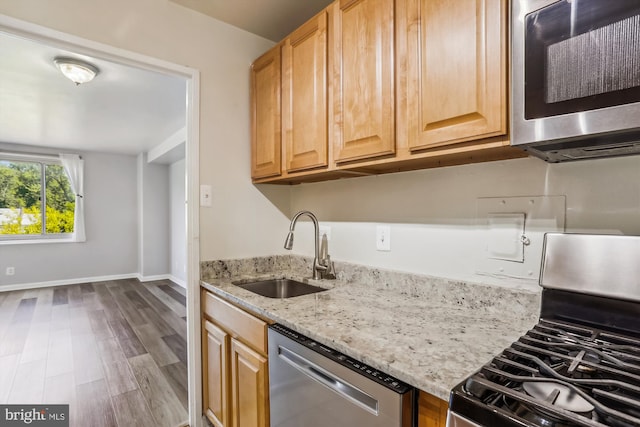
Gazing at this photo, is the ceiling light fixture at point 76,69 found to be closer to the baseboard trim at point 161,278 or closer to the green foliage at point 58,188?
the baseboard trim at point 161,278

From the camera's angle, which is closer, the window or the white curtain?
the window

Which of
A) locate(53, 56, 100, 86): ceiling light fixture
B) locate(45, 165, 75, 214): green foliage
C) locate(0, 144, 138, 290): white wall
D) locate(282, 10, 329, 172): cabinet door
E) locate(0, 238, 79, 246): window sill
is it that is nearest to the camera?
locate(282, 10, 329, 172): cabinet door

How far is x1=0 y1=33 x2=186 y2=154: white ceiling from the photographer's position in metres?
2.35

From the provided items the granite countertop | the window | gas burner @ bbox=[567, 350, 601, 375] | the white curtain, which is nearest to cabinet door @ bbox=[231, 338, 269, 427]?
the granite countertop

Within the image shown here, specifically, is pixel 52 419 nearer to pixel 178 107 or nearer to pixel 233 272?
pixel 233 272

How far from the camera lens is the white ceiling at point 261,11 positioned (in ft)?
5.48

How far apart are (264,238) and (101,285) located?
4.73 metres

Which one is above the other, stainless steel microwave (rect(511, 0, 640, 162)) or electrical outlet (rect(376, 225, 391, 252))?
stainless steel microwave (rect(511, 0, 640, 162))

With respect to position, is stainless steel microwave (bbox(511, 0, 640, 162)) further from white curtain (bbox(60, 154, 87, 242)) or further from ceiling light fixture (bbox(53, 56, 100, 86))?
white curtain (bbox(60, 154, 87, 242))

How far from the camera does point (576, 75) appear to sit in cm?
73

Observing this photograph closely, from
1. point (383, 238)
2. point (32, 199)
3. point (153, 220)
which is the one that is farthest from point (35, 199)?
point (383, 238)

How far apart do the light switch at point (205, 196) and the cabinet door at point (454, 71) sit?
117cm

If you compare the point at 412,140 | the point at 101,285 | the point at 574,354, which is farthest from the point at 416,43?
the point at 101,285

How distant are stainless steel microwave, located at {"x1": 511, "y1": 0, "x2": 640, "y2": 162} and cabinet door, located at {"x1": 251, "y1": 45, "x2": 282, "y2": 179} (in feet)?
3.83
